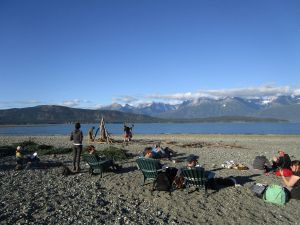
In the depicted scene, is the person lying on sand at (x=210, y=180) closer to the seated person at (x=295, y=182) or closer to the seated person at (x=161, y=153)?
the seated person at (x=295, y=182)

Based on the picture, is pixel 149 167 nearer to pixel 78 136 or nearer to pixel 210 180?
pixel 210 180

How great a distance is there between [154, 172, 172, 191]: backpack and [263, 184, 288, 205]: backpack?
283cm

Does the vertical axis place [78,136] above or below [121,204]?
above

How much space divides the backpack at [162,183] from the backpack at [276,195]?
9.29 feet

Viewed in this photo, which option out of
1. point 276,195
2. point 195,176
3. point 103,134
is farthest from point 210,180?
point 103,134

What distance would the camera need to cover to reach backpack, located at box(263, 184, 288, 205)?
1077cm

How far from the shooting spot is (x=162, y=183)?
38.6 ft

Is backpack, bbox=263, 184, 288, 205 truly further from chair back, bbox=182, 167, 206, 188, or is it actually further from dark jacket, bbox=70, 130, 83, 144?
dark jacket, bbox=70, 130, 83, 144

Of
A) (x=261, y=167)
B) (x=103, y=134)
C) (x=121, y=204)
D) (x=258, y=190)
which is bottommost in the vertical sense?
(x=121, y=204)

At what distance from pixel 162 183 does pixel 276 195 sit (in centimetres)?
330

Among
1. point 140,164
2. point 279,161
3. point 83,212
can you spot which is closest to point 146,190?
point 140,164

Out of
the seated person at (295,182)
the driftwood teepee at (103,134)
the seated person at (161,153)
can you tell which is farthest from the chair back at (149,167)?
the driftwood teepee at (103,134)

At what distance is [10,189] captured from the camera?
11.8 meters

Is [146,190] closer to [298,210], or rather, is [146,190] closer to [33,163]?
[298,210]
